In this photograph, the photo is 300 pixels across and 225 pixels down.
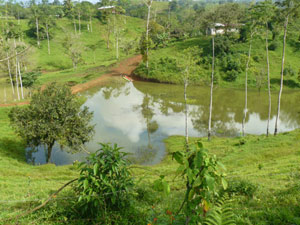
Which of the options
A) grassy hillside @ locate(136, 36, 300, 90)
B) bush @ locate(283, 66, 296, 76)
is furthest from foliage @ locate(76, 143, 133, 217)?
bush @ locate(283, 66, 296, 76)

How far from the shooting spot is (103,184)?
6.16 metres

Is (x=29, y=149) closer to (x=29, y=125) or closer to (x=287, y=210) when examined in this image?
(x=29, y=125)

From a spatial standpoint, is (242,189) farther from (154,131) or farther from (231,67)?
(231,67)

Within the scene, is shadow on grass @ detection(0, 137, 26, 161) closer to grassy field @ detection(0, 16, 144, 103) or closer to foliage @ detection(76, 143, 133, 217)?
foliage @ detection(76, 143, 133, 217)

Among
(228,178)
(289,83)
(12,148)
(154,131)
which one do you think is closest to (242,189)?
(228,178)

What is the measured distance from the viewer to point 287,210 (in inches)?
259

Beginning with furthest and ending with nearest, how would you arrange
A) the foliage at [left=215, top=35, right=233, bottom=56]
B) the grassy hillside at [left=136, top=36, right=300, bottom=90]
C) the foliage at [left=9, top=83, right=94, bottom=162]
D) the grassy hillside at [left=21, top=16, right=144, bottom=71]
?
the grassy hillside at [left=21, top=16, right=144, bottom=71] → the foliage at [left=215, top=35, right=233, bottom=56] → the grassy hillside at [left=136, top=36, right=300, bottom=90] → the foliage at [left=9, top=83, right=94, bottom=162]

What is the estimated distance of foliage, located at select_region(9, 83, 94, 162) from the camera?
18.8 metres

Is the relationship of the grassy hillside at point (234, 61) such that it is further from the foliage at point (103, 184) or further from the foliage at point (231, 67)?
the foliage at point (103, 184)

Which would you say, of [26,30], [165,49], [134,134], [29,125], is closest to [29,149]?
[29,125]

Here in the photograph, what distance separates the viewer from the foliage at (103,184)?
607 cm

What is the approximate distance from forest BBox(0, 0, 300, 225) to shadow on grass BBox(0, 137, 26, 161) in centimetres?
14

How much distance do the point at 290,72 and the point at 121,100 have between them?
33.2m

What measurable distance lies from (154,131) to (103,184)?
21034 millimetres
